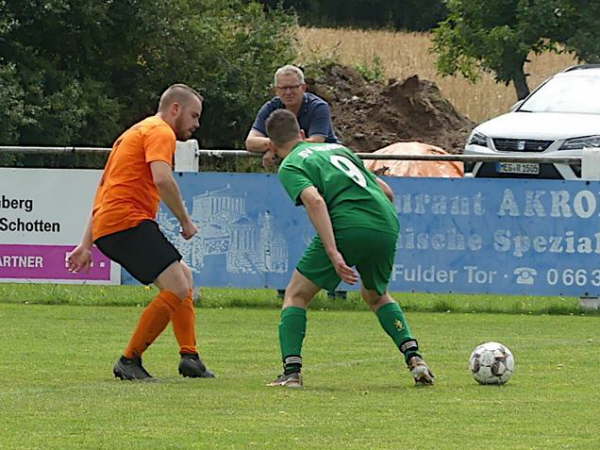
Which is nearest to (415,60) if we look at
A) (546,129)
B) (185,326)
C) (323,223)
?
(546,129)

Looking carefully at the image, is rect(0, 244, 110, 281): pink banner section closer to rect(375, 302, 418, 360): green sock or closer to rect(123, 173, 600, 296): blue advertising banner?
rect(123, 173, 600, 296): blue advertising banner

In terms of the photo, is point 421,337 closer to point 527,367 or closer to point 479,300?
point 527,367

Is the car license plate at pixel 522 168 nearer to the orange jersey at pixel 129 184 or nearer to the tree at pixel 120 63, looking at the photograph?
the orange jersey at pixel 129 184

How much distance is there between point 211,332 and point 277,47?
22311mm

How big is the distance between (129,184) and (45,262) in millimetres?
6494

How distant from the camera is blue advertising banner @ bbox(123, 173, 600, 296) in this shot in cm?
1599

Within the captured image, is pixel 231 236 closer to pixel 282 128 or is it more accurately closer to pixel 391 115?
pixel 282 128

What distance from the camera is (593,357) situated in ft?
39.1

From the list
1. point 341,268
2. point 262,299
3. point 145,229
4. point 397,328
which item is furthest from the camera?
point 262,299

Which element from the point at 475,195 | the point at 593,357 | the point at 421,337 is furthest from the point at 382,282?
the point at 475,195

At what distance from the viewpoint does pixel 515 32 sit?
35.9 meters

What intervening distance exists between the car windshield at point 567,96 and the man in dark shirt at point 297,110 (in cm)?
732

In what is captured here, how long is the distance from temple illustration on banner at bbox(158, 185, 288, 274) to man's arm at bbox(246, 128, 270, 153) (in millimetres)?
2432

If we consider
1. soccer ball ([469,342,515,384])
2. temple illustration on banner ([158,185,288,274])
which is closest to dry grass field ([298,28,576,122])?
temple illustration on banner ([158,185,288,274])
